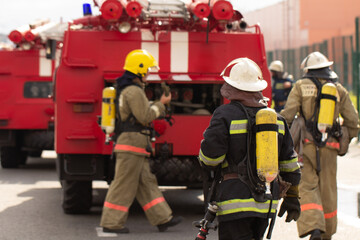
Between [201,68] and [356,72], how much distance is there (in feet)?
42.2

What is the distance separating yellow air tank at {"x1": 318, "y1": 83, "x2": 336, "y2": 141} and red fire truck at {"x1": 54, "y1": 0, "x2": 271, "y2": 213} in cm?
165

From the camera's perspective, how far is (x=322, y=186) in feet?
27.3

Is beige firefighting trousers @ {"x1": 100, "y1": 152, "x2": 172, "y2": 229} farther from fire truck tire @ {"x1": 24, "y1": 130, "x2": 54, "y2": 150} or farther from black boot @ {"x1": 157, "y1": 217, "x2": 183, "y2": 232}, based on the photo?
fire truck tire @ {"x1": 24, "y1": 130, "x2": 54, "y2": 150}

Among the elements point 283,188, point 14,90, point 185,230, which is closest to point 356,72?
point 14,90

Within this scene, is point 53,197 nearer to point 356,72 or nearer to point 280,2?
point 356,72

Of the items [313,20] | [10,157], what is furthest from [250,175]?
[313,20]

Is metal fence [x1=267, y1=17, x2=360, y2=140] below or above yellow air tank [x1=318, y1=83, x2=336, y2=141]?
above

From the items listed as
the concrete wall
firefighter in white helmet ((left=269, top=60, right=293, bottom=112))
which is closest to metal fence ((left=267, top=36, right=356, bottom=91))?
firefighter in white helmet ((left=269, top=60, right=293, bottom=112))

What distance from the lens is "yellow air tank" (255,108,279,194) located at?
213 inches

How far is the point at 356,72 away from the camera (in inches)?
867

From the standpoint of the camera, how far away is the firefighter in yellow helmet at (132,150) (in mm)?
8766

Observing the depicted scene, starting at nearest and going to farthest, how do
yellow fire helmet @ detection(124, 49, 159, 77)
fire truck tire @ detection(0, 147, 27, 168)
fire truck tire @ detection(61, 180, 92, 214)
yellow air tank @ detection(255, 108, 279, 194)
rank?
yellow air tank @ detection(255, 108, 279, 194)
yellow fire helmet @ detection(124, 49, 159, 77)
fire truck tire @ detection(61, 180, 92, 214)
fire truck tire @ detection(0, 147, 27, 168)

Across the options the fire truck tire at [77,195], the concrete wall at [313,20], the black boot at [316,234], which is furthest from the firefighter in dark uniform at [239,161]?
the concrete wall at [313,20]

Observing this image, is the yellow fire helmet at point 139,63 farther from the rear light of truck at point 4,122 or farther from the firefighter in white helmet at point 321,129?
the rear light of truck at point 4,122
